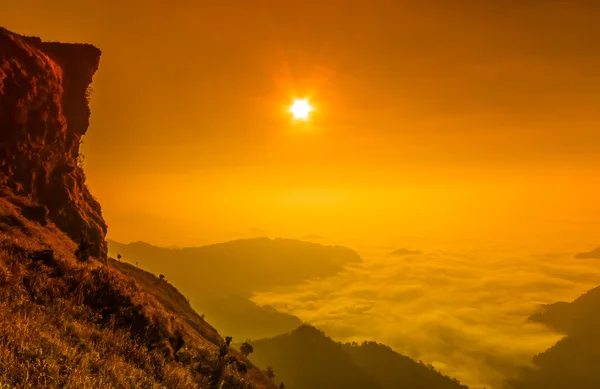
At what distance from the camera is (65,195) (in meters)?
39.0

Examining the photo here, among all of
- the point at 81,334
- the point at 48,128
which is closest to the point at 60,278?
the point at 81,334

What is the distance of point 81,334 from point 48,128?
36.6m

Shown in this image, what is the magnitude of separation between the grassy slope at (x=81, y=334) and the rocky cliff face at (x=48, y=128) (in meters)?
21.3

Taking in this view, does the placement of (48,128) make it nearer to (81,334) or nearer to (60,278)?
(60,278)

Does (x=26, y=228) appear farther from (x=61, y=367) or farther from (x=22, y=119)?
(x=61, y=367)

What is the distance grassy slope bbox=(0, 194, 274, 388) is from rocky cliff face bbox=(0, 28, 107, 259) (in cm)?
2135

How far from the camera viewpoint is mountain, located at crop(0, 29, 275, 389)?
9.05 metres

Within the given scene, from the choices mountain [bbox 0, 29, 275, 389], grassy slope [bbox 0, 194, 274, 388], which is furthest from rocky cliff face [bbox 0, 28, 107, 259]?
grassy slope [bbox 0, 194, 274, 388]

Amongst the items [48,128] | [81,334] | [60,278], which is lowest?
[81,334]

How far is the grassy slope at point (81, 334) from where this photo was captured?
26.5 feet

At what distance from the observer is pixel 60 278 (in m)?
15.1

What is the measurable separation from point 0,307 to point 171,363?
22.8 ft

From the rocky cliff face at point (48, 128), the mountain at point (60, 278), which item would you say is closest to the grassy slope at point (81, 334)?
the mountain at point (60, 278)

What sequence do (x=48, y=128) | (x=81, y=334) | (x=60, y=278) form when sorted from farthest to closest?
(x=48, y=128) → (x=60, y=278) → (x=81, y=334)
